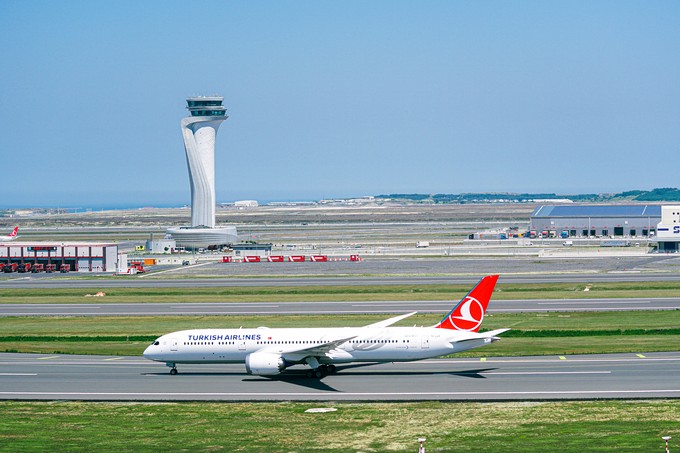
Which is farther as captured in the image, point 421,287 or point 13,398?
point 421,287

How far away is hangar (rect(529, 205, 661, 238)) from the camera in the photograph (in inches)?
6831

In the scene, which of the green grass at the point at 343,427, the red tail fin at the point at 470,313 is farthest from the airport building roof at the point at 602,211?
the green grass at the point at 343,427

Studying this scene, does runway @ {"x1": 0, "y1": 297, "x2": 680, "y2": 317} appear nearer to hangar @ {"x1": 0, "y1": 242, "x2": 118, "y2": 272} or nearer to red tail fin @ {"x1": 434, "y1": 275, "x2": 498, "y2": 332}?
red tail fin @ {"x1": 434, "y1": 275, "x2": 498, "y2": 332}

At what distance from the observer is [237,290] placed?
10200 cm

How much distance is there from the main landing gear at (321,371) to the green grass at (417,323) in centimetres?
1058

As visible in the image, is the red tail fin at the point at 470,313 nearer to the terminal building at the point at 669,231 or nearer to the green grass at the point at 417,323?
the green grass at the point at 417,323

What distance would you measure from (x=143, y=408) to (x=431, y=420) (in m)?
15.0

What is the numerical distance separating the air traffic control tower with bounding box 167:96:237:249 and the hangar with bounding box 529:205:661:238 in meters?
64.7

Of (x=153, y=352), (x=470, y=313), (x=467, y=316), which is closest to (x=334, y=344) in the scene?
(x=467, y=316)

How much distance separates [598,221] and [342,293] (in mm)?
94783

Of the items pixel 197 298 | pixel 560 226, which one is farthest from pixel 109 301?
pixel 560 226

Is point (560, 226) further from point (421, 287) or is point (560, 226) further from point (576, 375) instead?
→ point (576, 375)

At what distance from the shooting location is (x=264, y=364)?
52156 mm

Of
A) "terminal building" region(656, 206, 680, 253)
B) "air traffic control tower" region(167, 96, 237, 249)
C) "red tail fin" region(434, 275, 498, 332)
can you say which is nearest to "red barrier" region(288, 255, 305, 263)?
"air traffic control tower" region(167, 96, 237, 249)
